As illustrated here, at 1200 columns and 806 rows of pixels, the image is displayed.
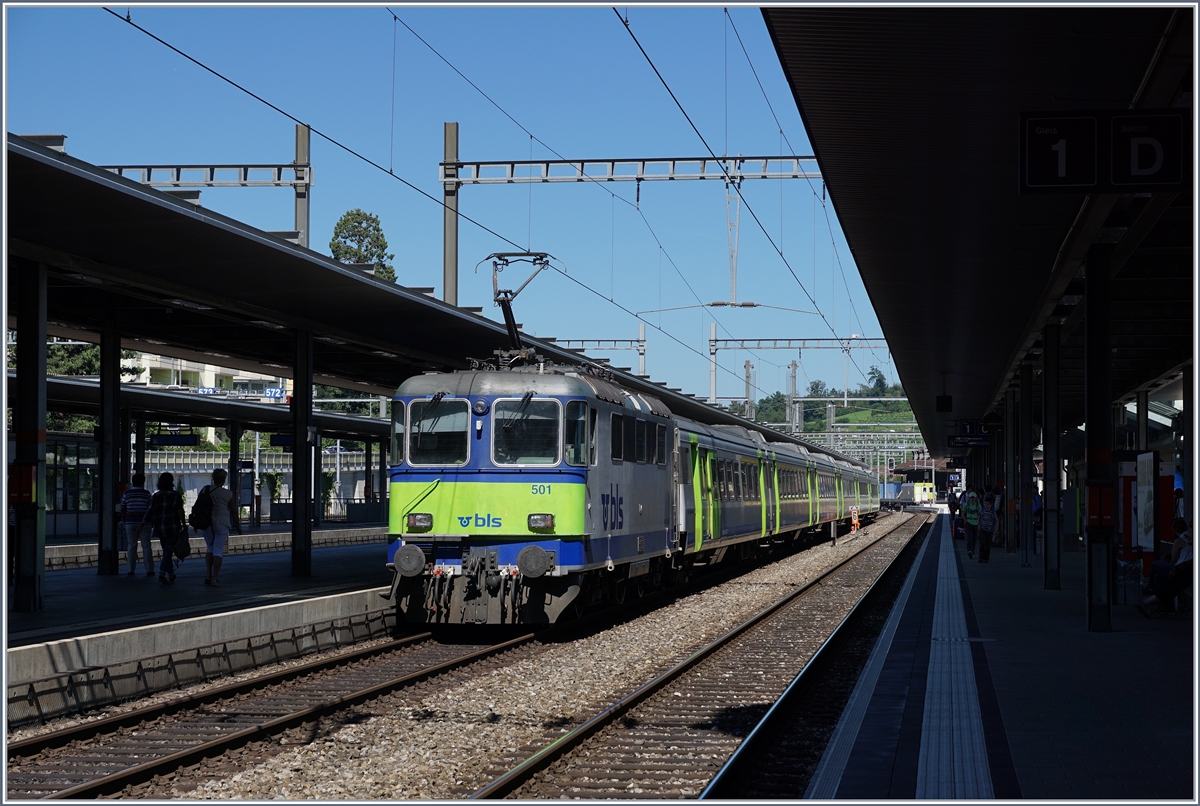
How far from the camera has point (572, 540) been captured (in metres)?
14.1

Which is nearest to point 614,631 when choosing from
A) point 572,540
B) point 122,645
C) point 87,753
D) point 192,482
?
point 572,540

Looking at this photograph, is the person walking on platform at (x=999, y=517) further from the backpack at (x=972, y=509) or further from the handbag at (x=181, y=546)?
the handbag at (x=181, y=546)

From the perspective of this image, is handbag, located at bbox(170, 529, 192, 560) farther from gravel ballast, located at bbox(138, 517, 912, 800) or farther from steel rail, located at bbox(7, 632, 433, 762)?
gravel ballast, located at bbox(138, 517, 912, 800)

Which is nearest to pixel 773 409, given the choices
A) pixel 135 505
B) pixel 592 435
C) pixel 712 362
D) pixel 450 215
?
pixel 712 362

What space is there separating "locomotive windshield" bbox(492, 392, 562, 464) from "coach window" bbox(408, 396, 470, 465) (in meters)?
0.38

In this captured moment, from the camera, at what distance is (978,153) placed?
11.7m

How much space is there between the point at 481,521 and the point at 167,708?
4.75 metres

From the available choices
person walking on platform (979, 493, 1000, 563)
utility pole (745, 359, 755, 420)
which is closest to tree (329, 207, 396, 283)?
utility pole (745, 359, 755, 420)

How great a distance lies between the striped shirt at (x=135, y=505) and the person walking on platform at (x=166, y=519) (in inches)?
13.7

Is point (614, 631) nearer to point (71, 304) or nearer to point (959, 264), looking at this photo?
point (959, 264)

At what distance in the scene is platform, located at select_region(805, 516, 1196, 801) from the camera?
7223 mm

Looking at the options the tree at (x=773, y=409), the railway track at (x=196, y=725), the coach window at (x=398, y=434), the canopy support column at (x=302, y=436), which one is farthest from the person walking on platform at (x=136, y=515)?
the tree at (x=773, y=409)

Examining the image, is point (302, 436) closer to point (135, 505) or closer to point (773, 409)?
point (135, 505)

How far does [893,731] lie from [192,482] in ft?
219
